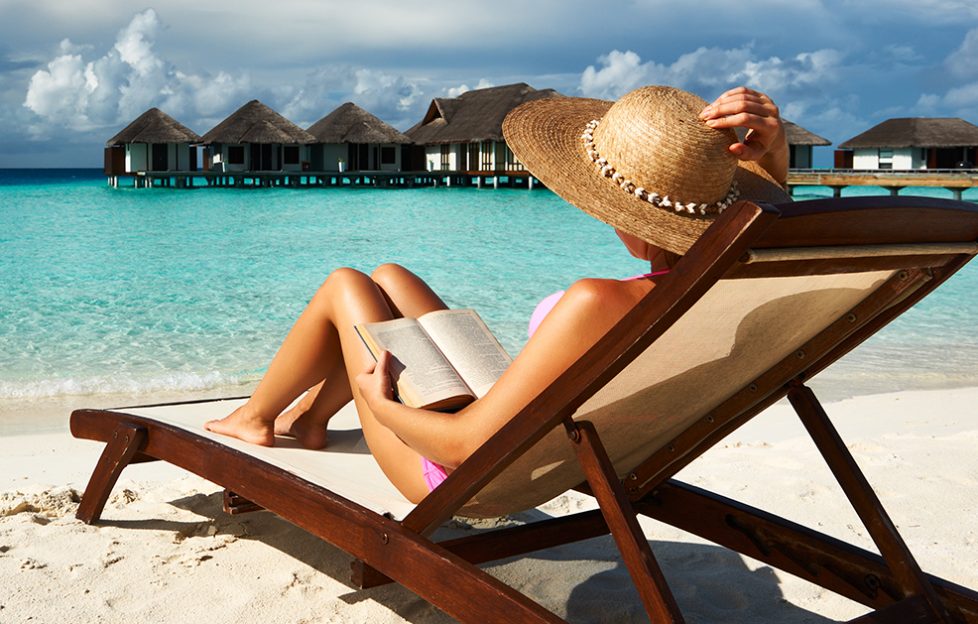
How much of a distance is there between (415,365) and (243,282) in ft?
33.5

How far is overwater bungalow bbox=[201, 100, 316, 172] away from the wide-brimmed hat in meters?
33.9

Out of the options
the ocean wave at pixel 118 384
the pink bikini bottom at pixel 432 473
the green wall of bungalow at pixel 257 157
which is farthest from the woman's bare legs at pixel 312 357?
the green wall of bungalow at pixel 257 157

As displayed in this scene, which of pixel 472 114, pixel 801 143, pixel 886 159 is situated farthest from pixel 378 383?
pixel 886 159

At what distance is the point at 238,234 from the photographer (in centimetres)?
1895

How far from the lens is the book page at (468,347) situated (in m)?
1.95

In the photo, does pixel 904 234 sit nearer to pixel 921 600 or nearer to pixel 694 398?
pixel 694 398

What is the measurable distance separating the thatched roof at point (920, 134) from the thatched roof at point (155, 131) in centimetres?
2399

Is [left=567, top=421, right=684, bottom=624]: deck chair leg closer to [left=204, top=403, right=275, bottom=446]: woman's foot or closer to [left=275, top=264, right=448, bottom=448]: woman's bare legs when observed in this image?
[left=275, top=264, right=448, bottom=448]: woman's bare legs

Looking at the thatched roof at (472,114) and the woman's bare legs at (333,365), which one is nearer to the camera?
the woman's bare legs at (333,365)

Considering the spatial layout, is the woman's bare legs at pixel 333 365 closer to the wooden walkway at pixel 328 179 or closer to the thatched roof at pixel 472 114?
the thatched roof at pixel 472 114

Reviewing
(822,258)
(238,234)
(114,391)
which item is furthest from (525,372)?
(238,234)

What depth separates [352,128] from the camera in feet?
118

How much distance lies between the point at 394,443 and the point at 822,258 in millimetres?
1043

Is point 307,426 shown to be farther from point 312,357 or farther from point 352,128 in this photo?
point 352,128
